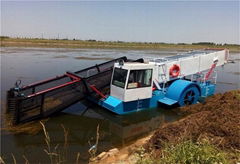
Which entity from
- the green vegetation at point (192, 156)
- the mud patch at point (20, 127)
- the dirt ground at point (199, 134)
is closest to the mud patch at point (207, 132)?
the dirt ground at point (199, 134)

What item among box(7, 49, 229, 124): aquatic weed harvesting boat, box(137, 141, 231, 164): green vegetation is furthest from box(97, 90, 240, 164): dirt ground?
box(7, 49, 229, 124): aquatic weed harvesting boat

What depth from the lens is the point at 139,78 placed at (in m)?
8.44

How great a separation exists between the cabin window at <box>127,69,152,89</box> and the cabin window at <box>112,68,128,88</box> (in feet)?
0.76

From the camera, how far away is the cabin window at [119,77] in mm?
8152

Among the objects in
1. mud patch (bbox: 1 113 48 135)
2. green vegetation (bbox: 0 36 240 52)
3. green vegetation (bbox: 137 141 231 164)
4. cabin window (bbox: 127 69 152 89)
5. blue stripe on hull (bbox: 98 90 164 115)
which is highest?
green vegetation (bbox: 0 36 240 52)

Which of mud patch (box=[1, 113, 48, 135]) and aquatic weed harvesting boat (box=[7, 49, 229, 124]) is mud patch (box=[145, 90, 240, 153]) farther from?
mud patch (box=[1, 113, 48, 135])

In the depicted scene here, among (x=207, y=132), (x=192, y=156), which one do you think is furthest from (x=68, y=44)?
(x=192, y=156)

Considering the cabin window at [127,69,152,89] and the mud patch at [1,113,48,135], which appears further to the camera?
the cabin window at [127,69,152,89]

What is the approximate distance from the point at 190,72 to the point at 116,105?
4.52 meters

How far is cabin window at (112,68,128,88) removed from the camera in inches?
321

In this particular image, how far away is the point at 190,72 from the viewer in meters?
10.4

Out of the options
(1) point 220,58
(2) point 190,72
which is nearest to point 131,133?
(2) point 190,72

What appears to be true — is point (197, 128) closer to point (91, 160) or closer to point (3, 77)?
point (91, 160)

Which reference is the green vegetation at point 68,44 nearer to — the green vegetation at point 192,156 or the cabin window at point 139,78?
the cabin window at point 139,78
